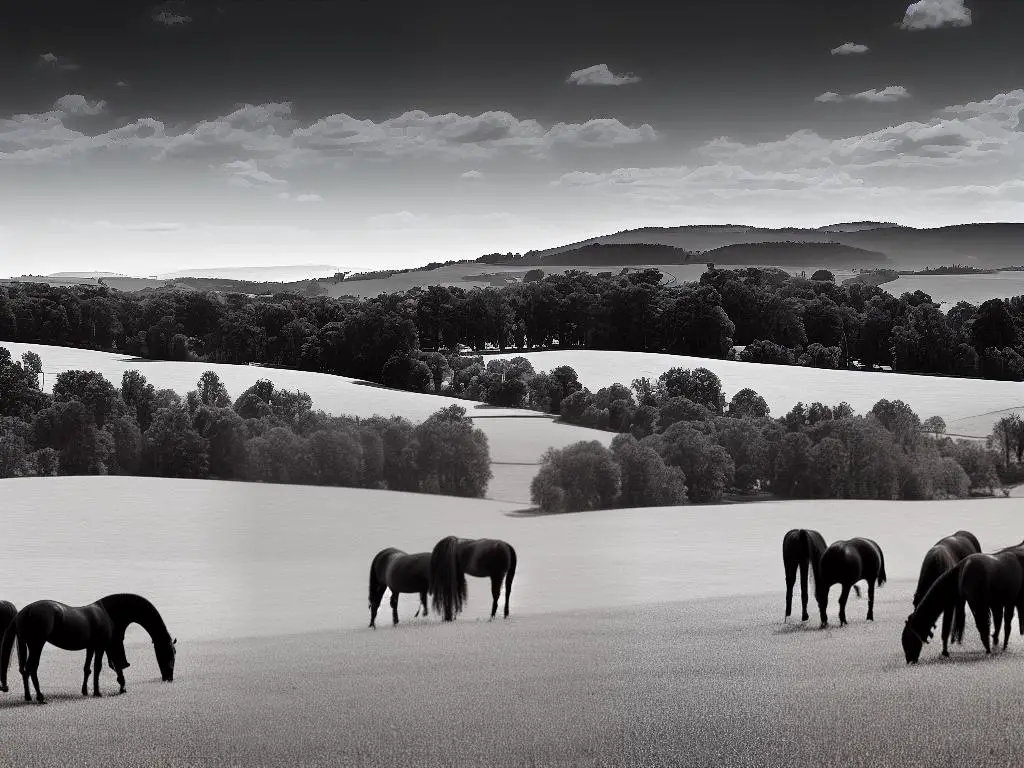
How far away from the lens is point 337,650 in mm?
14578

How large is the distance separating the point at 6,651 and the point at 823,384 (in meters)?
34.3

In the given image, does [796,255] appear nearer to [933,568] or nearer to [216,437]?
[216,437]

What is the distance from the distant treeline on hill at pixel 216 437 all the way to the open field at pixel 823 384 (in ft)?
20.5

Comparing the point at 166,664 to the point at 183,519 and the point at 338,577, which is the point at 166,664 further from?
the point at 183,519

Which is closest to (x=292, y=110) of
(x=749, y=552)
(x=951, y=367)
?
(x=749, y=552)

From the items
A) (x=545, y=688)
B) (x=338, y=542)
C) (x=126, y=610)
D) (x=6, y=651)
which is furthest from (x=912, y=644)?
(x=338, y=542)

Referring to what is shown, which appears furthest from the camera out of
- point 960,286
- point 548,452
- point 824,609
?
point 960,286

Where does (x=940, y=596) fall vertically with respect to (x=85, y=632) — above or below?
above

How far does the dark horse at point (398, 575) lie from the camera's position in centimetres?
1633

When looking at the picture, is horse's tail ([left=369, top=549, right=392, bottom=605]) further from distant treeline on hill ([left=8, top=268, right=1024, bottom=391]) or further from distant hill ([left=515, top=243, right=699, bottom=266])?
distant hill ([left=515, top=243, right=699, bottom=266])

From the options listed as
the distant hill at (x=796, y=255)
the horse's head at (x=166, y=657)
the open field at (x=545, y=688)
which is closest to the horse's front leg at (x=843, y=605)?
the open field at (x=545, y=688)

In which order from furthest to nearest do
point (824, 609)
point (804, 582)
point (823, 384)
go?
point (823, 384)
point (804, 582)
point (824, 609)

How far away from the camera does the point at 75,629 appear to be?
10492 millimetres

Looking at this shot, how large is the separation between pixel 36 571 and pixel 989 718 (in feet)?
95.6
